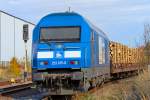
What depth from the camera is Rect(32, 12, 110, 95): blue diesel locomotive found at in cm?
1714

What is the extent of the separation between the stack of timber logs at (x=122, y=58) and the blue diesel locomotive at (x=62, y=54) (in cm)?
1312

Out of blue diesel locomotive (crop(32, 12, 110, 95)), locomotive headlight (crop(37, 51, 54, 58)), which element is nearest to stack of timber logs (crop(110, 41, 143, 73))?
blue diesel locomotive (crop(32, 12, 110, 95))

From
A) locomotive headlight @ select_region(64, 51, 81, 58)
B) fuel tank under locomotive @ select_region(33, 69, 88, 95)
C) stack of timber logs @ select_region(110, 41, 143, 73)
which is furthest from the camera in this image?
stack of timber logs @ select_region(110, 41, 143, 73)

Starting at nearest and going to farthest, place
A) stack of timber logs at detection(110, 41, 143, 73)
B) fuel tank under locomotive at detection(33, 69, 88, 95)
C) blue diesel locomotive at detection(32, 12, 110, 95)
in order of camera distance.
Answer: fuel tank under locomotive at detection(33, 69, 88, 95), blue diesel locomotive at detection(32, 12, 110, 95), stack of timber logs at detection(110, 41, 143, 73)

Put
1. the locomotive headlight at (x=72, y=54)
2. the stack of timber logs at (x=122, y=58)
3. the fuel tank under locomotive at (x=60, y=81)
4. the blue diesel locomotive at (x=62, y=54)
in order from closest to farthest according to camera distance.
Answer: the fuel tank under locomotive at (x=60, y=81), the blue diesel locomotive at (x=62, y=54), the locomotive headlight at (x=72, y=54), the stack of timber logs at (x=122, y=58)

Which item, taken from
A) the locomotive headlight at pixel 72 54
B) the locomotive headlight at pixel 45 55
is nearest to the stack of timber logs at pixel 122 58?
the locomotive headlight at pixel 72 54

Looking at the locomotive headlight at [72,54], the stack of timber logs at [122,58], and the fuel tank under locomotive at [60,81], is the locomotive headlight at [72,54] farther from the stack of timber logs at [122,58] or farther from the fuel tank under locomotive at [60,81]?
the stack of timber logs at [122,58]

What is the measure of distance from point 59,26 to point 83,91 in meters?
2.94

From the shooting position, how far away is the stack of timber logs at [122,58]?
106 feet

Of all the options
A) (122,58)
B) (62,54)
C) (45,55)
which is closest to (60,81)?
(62,54)

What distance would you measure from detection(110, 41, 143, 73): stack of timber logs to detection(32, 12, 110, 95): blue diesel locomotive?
1312cm

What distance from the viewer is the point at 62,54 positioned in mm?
17547

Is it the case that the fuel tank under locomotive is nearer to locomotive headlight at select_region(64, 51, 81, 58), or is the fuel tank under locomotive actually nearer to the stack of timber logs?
locomotive headlight at select_region(64, 51, 81, 58)

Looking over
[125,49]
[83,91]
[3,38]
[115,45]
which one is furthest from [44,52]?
[3,38]
